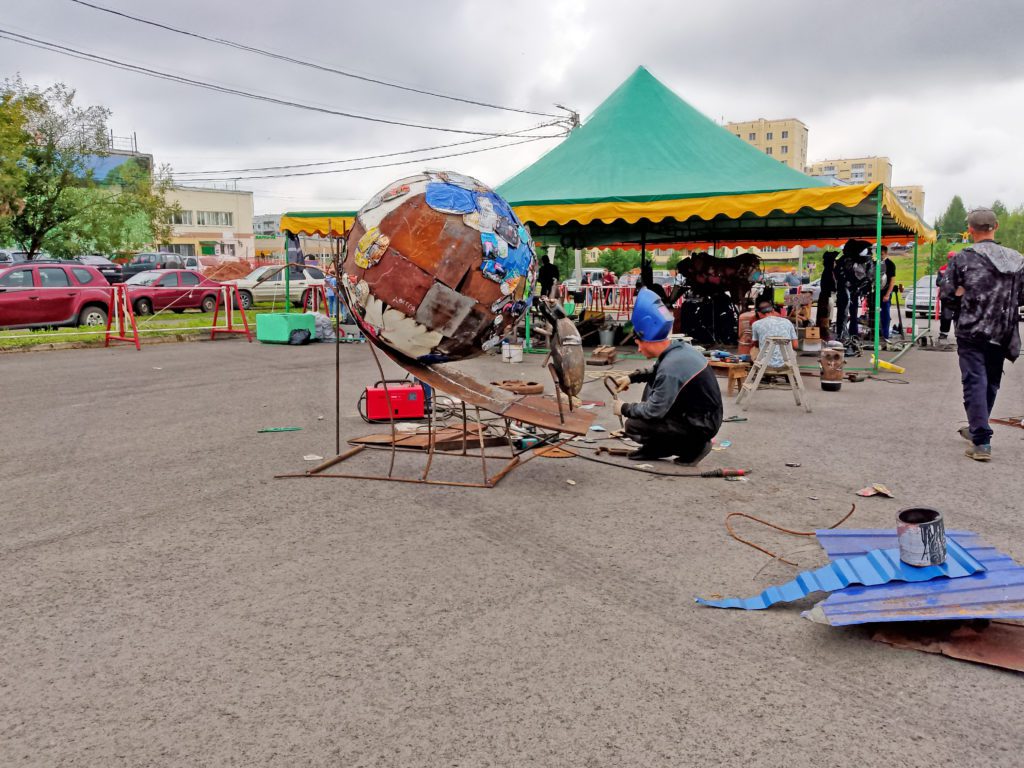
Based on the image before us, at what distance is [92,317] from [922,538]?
18799 millimetres

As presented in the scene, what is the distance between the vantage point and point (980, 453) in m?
6.55

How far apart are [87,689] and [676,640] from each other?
7.93ft

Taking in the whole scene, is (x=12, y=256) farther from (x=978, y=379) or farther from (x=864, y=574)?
(x=864, y=574)

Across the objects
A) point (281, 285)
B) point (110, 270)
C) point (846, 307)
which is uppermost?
point (110, 270)

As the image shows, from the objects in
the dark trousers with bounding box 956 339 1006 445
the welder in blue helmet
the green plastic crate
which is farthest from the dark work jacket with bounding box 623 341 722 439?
the green plastic crate

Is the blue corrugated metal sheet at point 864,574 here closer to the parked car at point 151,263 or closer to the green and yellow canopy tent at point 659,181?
the green and yellow canopy tent at point 659,181

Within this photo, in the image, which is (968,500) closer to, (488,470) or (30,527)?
(488,470)

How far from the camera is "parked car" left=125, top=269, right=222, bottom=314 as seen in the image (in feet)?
74.5

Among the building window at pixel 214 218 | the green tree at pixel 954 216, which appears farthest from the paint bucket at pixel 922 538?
the green tree at pixel 954 216

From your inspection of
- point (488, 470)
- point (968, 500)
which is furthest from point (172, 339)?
point (968, 500)

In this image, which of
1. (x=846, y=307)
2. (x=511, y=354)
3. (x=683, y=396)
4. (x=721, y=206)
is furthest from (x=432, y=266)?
(x=846, y=307)

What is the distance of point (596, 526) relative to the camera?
4973 mm

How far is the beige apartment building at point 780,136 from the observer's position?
13662 centimetres

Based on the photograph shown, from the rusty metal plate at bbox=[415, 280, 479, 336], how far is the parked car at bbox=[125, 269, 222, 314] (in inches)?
721
